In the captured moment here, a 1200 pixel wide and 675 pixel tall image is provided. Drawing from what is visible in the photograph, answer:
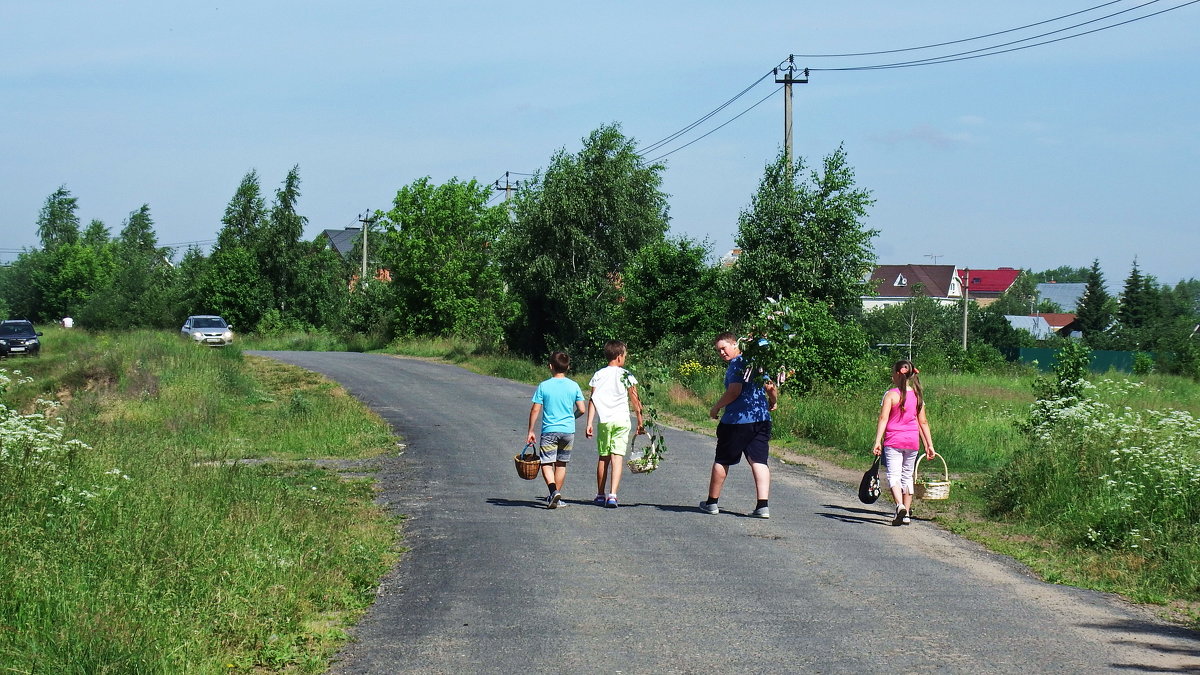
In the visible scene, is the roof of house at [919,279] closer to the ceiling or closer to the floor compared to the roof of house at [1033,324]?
closer to the ceiling

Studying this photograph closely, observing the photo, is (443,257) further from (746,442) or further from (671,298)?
(746,442)

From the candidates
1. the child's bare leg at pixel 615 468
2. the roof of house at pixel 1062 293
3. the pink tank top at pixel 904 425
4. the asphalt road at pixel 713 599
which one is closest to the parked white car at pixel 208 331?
the asphalt road at pixel 713 599

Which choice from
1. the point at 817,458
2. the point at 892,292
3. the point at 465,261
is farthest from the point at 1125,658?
the point at 892,292

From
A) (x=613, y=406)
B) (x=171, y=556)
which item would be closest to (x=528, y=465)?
(x=613, y=406)

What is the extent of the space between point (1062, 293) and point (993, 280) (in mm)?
10040

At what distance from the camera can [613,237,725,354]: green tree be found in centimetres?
3194

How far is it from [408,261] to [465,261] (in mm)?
3031

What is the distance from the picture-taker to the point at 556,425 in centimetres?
1130

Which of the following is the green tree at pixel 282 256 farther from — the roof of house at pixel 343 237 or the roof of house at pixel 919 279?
the roof of house at pixel 919 279

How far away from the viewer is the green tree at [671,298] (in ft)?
105

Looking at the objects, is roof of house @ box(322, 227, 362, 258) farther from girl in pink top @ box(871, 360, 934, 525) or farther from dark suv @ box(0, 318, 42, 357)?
girl in pink top @ box(871, 360, 934, 525)

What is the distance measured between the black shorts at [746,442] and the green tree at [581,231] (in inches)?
1054

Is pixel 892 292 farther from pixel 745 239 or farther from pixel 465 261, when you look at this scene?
pixel 745 239

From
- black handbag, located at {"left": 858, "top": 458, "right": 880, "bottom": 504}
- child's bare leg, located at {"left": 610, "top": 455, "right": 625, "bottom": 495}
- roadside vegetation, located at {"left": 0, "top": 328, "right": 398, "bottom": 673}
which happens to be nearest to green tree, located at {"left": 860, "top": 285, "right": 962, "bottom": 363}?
black handbag, located at {"left": 858, "top": 458, "right": 880, "bottom": 504}
